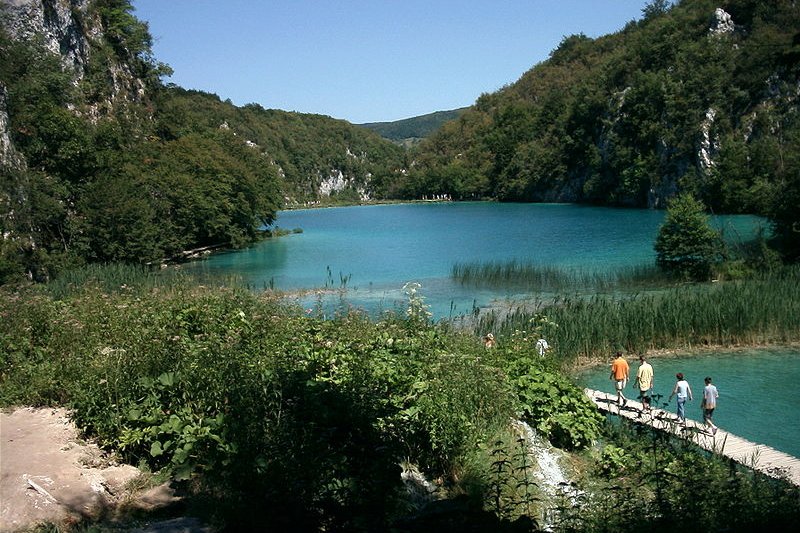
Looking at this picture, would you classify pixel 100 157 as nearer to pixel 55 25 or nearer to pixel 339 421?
pixel 55 25

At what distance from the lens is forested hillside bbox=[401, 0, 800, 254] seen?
56.0m

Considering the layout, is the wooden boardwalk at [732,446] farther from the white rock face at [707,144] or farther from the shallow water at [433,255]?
the white rock face at [707,144]

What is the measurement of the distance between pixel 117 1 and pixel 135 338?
56.5m

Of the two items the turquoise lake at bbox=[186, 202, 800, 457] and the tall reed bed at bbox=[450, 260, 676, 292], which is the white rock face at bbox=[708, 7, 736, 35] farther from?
the tall reed bed at bbox=[450, 260, 676, 292]

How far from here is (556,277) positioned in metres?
30.0

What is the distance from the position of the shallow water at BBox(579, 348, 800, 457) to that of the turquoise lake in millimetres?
23

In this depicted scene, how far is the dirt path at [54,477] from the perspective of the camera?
5.61m

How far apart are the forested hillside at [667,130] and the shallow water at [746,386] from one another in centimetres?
683

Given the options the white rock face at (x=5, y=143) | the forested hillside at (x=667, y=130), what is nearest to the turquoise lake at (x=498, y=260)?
the forested hillside at (x=667, y=130)

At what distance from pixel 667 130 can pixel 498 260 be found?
57330mm

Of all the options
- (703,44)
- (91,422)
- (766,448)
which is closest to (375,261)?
(766,448)

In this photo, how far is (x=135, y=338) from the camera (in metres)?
8.87

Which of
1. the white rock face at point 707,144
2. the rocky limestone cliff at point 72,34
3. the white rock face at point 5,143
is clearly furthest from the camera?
the white rock face at point 707,144

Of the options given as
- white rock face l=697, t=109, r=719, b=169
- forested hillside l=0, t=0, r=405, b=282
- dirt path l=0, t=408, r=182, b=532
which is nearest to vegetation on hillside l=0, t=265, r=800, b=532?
dirt path l=0, t=408, r=182, b=532
